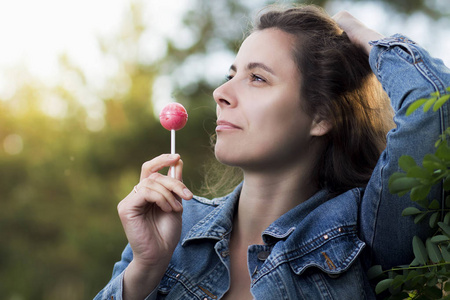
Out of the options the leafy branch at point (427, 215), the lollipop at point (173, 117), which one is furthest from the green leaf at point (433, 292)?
the lollipop at point (173, 117)

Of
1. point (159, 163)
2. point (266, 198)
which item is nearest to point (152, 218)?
point (159, 163)

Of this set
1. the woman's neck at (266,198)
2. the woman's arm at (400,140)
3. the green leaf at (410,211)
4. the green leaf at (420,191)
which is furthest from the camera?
the woman's neck at (266,198)

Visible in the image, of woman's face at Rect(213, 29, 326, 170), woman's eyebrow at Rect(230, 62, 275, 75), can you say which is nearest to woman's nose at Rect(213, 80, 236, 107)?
woman's face at Rect(213, 29, 326, 170)

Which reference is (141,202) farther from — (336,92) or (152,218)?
(336,92)

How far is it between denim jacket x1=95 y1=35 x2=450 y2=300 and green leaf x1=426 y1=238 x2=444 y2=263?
138 millimetres

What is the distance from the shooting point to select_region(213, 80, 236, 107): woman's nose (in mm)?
1781

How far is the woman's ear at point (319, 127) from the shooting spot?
1.91m

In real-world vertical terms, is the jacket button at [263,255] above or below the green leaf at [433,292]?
above

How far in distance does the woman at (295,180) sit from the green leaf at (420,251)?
3.6 inches

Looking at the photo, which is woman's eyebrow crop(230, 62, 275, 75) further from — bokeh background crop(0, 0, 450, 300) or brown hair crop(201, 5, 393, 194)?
bokeh background crop(0, 0, 450, 300)

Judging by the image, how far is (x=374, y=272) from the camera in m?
1.57

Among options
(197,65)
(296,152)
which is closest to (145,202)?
(296,152)

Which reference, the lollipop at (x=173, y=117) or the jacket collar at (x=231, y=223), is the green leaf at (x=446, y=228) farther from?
the lollipop at (x=173, y=117)

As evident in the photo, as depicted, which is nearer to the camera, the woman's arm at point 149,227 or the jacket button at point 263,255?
the woman's arm at point 149,227
